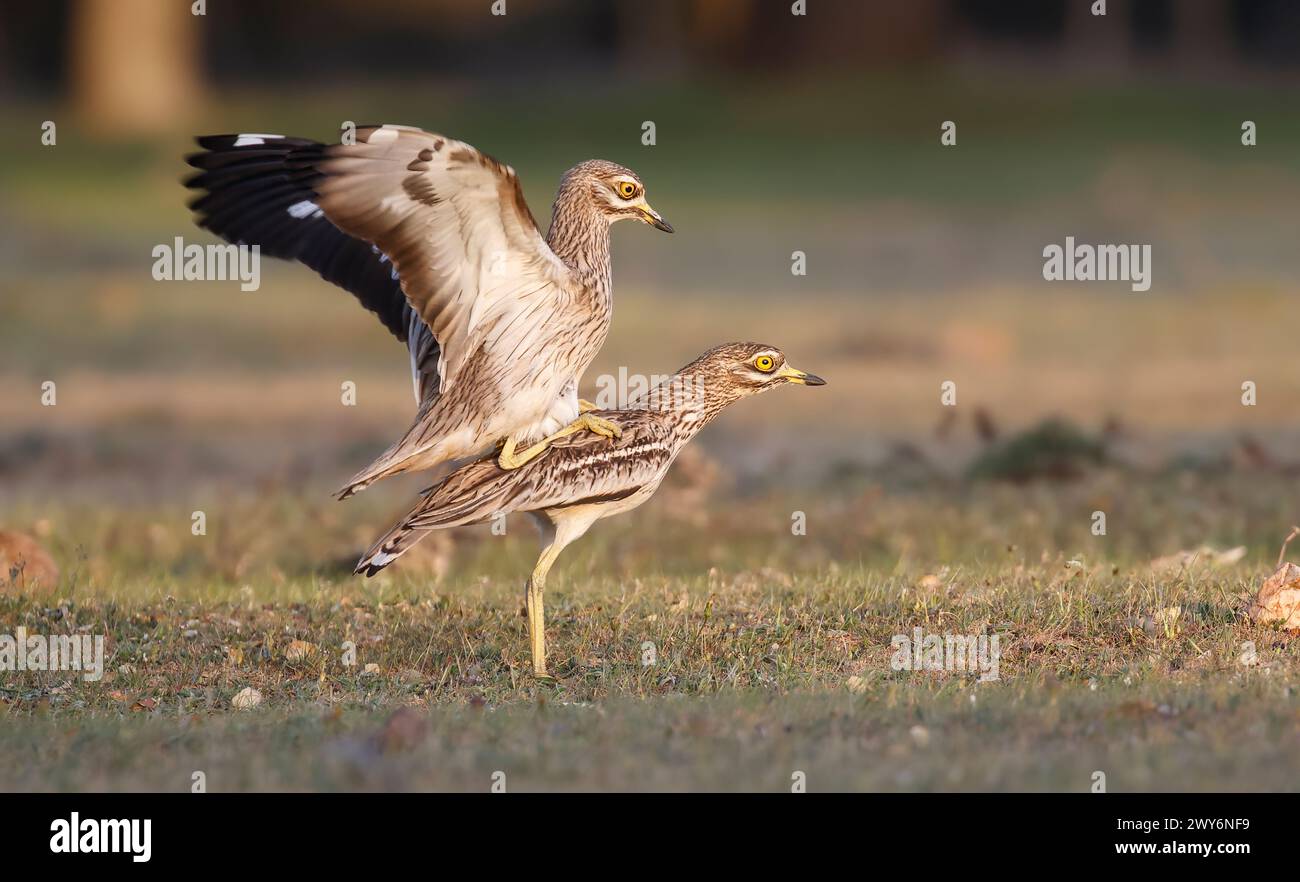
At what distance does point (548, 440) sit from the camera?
7590mm

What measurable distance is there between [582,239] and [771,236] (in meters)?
19.4

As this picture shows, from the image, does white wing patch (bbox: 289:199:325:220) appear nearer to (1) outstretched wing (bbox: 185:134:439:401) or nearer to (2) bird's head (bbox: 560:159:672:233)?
(1) outstretched wing (bbox: 185:134:439:401)

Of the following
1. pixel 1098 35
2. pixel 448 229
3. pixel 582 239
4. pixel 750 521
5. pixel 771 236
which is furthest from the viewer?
pixel 1098 35

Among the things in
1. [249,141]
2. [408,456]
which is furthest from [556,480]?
[249,141]

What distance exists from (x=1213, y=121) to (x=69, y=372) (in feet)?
68.4

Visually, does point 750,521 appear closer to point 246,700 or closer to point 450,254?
point 450,254

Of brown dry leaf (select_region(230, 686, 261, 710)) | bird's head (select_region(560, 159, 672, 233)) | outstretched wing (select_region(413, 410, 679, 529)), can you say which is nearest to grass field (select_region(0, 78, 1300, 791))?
brown dry leaf (select_region(230, 686, 261, 710))

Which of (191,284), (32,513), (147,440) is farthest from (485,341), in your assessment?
(191,284)

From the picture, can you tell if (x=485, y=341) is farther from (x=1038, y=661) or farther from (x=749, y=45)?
(x=749, y=45)

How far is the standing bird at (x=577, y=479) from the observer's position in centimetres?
738

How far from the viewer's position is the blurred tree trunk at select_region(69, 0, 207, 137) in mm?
34219

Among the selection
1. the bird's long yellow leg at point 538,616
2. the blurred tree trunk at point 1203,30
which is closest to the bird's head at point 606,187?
the bird's long yellow leg at point 538,616

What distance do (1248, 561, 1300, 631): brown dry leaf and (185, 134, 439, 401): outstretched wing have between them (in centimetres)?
330

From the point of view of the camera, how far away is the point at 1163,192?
27656 mm
